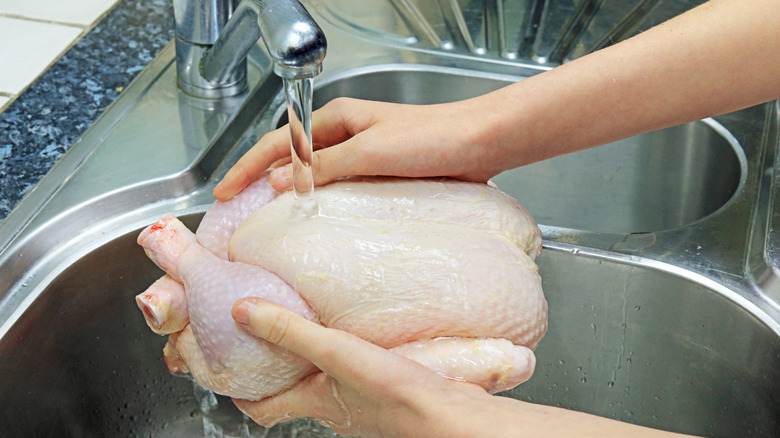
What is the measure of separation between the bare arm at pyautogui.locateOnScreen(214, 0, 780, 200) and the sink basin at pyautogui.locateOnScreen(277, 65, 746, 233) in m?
0.38

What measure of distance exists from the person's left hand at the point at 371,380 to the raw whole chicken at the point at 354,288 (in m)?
0.04

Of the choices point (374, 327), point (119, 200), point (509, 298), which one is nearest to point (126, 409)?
point (119, 200)

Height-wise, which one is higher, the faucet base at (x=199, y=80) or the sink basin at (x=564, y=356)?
the faucet base at (x=199, y=80)

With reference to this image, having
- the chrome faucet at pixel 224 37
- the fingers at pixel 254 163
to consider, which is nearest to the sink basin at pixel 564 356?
the fingers at pixel 254 163

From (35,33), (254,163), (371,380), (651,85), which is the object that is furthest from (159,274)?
(651,85)

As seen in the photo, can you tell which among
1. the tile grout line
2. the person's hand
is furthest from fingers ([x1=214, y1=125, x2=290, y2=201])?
the tile grout line

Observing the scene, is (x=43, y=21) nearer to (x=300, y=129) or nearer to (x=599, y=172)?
(x=300, y=129)

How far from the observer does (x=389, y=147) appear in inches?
36.4

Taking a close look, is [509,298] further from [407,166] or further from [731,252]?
[731,252]

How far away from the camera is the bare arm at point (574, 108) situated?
91 centimetres

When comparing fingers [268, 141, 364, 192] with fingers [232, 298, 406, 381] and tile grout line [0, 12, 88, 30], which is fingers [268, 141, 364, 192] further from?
tile grout line [0, 12, 88, 30]

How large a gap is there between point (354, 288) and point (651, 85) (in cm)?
46

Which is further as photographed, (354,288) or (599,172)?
(599,172)

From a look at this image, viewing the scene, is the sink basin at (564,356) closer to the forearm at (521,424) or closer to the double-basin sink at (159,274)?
the double-basin sink at (159,274)
